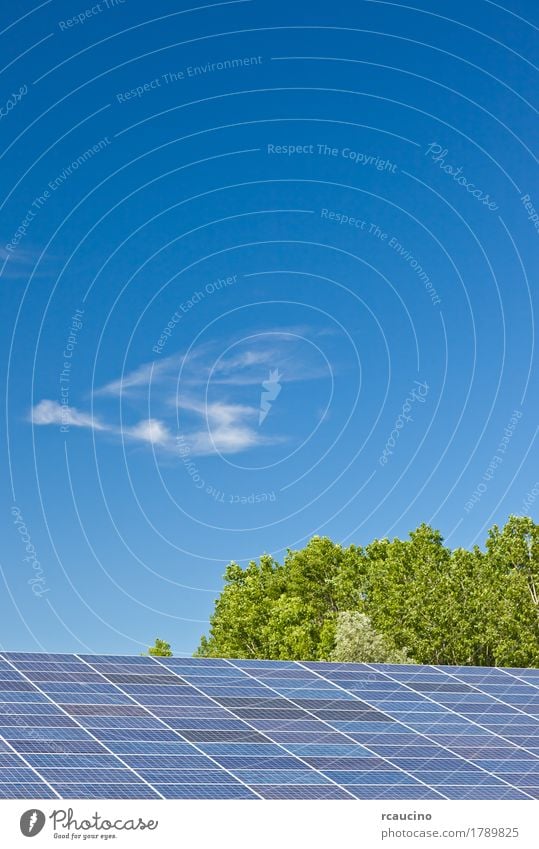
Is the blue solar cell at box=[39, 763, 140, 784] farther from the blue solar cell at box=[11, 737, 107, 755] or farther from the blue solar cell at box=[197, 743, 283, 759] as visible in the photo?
the blue solar cell at box=[197, 743, 283, 759]

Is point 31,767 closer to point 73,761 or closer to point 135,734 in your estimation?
point 73,761

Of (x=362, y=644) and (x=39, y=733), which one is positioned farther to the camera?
(x=362, y=644)

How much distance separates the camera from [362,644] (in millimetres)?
82438

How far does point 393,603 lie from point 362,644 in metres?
5.01

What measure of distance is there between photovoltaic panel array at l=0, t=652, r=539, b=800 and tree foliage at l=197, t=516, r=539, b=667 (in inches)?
1770

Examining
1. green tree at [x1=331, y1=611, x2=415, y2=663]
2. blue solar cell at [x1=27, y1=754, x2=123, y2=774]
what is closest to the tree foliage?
green tree at [x1=331, y1=611, x2=415, y2=663]

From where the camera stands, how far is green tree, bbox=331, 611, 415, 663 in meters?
81.4

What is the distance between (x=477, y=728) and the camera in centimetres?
3088

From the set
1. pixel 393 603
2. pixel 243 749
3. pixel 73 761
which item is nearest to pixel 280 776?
pixel 243 749

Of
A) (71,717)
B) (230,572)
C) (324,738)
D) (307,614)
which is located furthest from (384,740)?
(230,572)

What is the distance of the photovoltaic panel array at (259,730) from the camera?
24125 mm

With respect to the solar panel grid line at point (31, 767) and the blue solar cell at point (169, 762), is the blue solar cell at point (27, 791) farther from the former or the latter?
the blue solar cell at point (169, 762)
